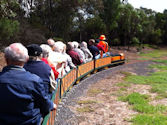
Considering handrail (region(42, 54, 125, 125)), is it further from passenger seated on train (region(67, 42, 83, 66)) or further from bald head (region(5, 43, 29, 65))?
bald head (region(5, 43, 29, 65))

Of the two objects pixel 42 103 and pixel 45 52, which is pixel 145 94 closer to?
pixel 45 52

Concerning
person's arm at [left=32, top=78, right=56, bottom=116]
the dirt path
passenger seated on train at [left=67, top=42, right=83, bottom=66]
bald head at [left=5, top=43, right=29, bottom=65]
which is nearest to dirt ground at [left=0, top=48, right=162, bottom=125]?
the dirt path

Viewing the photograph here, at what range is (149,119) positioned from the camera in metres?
5.05

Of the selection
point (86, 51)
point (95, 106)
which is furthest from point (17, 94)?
point (86, 51)

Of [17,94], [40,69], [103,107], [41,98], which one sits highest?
[40,69]

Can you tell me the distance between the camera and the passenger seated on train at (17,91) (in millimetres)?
2543

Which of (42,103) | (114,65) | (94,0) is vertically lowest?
(114,65)

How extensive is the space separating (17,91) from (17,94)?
38mm

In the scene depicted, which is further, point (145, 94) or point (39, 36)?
point (39, 36)

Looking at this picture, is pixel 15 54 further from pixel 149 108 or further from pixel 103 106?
pixel 149 108

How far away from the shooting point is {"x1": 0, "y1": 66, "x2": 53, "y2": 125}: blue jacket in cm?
254

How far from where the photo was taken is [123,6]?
95.3 feet

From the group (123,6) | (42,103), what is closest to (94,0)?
(123,6)

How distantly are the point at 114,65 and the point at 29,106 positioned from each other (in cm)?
1312
